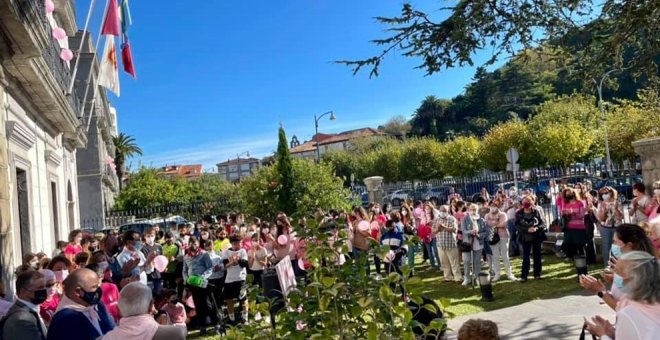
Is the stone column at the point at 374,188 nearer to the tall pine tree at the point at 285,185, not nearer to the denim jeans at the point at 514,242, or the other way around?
the tall pine tree at the point at 285,185

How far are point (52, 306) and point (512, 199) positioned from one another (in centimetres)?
1268

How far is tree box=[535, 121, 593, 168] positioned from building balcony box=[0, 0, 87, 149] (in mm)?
32985

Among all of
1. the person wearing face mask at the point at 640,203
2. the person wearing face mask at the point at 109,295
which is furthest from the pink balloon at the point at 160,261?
the person wearing face mask at the point at 640,203

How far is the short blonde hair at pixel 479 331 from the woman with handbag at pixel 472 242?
823 cm

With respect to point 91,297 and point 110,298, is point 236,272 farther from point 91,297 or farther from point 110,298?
point 91,297

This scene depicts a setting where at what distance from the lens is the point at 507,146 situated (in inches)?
1726

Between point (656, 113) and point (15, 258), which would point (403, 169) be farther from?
point (15, 258)

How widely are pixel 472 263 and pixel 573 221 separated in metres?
2.40

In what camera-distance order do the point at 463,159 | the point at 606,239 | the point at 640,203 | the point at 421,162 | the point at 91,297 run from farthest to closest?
the point at 421,162 → the point at 463,159 → the point at 606,239 → the point at 640,203 → the point at 91,297

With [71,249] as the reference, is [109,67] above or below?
above

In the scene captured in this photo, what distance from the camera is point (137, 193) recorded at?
39.7 meters

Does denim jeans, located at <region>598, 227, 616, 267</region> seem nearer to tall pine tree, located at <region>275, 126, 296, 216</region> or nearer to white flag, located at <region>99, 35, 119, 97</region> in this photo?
white flag, located at <region>99, 35, 119, 97</region>

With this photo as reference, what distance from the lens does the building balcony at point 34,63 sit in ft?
23.9

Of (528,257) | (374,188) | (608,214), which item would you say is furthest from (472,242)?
(374,188)
